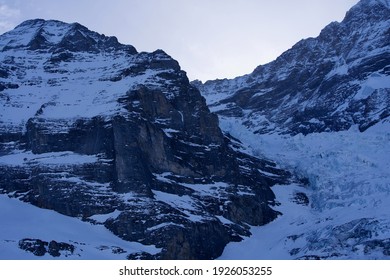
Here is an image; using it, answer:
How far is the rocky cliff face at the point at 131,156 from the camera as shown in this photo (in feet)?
370

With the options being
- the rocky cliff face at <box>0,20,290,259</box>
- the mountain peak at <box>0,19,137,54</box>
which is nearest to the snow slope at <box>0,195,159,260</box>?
the rocky cliff face at <box>0,20,290,259</box>

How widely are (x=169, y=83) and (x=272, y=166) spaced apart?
23195 mm

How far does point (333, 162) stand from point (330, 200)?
11.3 meters

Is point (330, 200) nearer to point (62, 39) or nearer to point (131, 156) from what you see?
point (131, 156)

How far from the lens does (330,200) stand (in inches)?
4914

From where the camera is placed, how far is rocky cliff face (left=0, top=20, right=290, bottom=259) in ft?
370

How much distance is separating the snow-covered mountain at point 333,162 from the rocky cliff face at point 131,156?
175 inches

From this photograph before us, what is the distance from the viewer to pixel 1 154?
13100 centimetres

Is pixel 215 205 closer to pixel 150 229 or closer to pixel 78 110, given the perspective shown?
pixel 150 229

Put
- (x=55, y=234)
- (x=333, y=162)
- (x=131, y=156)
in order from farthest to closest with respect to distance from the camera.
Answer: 1. (x=333, y=162)
2. (x=131, y=156)
3. (x=55, y=234)

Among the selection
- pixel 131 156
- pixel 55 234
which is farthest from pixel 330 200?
pixel 55 234

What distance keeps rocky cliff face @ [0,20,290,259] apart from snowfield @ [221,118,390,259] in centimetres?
327

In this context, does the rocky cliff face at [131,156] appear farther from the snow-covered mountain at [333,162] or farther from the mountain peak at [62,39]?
the mountain peak at [62,39]

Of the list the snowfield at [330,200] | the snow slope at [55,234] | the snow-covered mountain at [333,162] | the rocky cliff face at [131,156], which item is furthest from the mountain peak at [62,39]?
the snow slope at [55,234]
